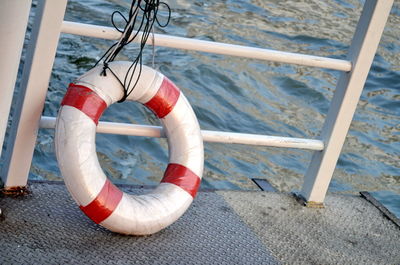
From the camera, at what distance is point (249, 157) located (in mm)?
4703

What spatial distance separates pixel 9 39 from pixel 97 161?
1.35 ft

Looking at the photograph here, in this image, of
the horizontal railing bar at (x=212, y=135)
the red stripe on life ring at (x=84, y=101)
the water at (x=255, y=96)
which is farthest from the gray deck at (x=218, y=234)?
the water at (x=255, y=96)

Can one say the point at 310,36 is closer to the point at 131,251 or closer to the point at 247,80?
the point at 247,80

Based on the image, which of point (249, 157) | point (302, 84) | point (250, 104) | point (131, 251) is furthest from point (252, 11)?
point (131, 251)

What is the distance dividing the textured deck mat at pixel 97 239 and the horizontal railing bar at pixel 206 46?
53cm

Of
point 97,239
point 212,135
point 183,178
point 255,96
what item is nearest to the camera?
point 97,239

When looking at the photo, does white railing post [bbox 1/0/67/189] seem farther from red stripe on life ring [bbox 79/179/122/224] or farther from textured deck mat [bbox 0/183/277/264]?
red stripe on life ring [bbox 79/179/122/224]

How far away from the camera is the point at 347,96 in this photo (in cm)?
248

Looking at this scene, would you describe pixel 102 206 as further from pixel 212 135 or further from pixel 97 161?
pixel 212 135

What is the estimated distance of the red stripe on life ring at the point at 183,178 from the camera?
2199mm

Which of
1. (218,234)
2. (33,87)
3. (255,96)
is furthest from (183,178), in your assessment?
(255,96)

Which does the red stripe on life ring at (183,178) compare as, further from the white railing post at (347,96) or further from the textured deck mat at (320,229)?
the white railing post at (347,96)

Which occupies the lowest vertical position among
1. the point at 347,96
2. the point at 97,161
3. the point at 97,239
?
the point at 97,239

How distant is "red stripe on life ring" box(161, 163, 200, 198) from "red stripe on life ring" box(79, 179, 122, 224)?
0.22 m
